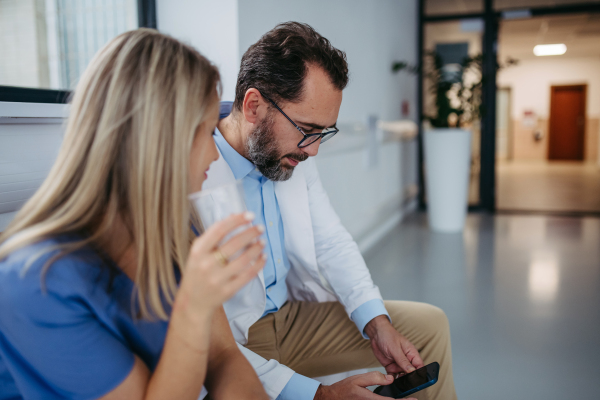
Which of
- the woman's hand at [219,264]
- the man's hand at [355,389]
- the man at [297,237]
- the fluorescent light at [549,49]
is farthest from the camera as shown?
the fluorescent light at [549,49]

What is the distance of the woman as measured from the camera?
672mm

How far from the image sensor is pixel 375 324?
134 cm

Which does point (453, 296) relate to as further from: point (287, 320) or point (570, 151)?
point (570, 151)

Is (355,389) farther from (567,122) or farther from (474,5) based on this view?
(567,122)

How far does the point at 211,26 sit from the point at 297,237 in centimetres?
108

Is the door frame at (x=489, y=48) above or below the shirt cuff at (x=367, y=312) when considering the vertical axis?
above

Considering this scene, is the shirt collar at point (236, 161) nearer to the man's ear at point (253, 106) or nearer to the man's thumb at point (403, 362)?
the man's ear at point (253, 106)

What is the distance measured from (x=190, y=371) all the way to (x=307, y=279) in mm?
861


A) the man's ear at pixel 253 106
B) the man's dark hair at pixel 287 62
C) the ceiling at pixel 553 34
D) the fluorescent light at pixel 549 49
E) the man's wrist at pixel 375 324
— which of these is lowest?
the man's wrist at pixel 375 324

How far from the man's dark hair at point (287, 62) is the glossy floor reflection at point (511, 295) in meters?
1.34

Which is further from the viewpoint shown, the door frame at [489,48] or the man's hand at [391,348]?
the door frame at [489,48]

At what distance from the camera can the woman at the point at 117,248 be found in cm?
67

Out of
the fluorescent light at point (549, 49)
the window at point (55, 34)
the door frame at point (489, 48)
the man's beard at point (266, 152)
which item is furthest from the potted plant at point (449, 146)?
the fluorescent light at point (549, 49)

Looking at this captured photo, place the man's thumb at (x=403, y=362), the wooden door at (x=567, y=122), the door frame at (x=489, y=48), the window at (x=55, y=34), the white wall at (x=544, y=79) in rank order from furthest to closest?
the wooden door at (x=567, y=122)
the white wall at (x=544, y=79)
the door frame at (x=489, y=48)
the window at (x=55, y=34)
the man's thumb at (x=403, y=362)
